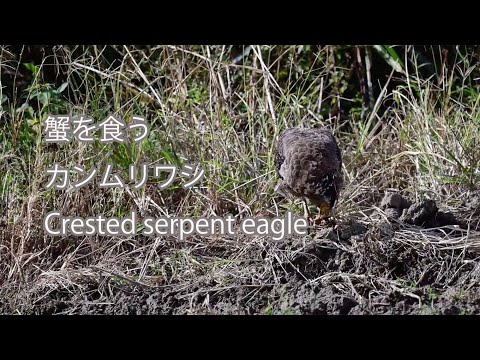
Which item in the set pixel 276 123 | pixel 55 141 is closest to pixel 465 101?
pixel 276 123

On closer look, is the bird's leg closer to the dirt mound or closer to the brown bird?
the brown bird

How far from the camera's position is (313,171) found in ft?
12.3

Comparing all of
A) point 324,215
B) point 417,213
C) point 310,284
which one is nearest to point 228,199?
point 324,215

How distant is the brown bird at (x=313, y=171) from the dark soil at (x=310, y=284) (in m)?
0.15

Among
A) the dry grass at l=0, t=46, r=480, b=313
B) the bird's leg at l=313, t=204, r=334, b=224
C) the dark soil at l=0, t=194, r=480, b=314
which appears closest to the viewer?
the dark soil at l=0, t=194, r=480, b=314

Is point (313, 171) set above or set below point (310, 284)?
above

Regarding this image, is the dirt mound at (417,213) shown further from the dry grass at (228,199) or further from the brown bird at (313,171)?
the brown bird at (313,171)

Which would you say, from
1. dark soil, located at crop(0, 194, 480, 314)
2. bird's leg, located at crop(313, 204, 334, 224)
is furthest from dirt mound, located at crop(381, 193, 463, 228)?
bird's leg, located at crop(313, 204, 334, 224)

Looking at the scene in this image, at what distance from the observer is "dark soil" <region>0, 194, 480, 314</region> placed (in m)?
3.51

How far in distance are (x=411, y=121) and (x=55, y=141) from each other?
6.24 feet

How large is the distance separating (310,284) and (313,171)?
49 centimetres

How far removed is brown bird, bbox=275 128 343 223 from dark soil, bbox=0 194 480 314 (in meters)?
0.15

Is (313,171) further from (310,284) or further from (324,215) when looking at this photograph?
(310,284)

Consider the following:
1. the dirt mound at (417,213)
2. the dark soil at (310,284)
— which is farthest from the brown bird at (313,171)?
the dirt mound at (417,213)
